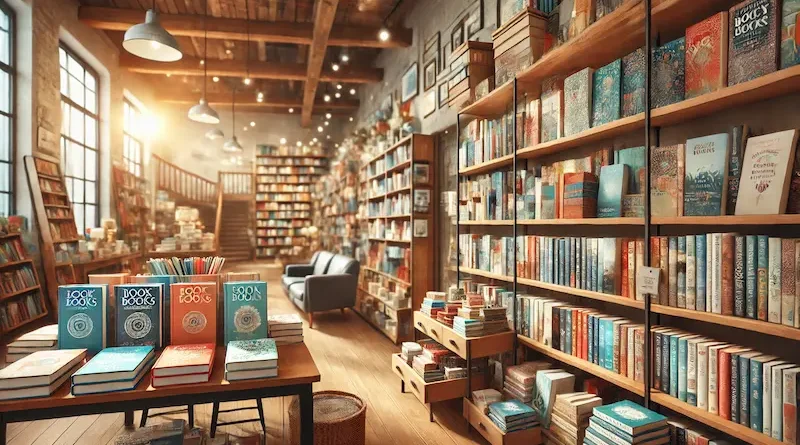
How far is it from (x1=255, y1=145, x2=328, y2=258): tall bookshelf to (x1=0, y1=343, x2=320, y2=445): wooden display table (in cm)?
1141

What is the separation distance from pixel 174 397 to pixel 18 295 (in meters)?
5.00

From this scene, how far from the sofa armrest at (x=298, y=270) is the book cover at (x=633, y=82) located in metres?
6.80

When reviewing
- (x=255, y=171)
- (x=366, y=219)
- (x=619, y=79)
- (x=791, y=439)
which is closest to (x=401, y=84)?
(x=366, y=219)

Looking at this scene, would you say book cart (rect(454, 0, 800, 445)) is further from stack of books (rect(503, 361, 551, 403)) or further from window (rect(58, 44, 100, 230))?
window (rect(58, 44, 100, 230))

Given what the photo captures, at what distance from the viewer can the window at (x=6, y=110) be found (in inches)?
209

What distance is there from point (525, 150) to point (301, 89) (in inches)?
355

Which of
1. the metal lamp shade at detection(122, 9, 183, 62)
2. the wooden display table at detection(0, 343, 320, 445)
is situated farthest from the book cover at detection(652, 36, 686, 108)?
the metal lamp shade at detection(122, 9, 183, 62)

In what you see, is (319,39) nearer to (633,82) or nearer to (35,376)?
(633,82)

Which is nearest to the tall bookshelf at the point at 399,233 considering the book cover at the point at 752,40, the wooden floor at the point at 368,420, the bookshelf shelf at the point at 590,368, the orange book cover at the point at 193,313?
the wooden floor at the point at 368,420

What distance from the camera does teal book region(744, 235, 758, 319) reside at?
1.62 meters

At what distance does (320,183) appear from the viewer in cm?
1147

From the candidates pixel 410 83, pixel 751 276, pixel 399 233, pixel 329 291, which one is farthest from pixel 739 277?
pixel 329 291

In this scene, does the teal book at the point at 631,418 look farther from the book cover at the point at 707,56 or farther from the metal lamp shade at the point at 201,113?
the metal lamp shade at the point at 201,113

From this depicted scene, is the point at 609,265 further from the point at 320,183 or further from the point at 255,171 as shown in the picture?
the point at 255,171
